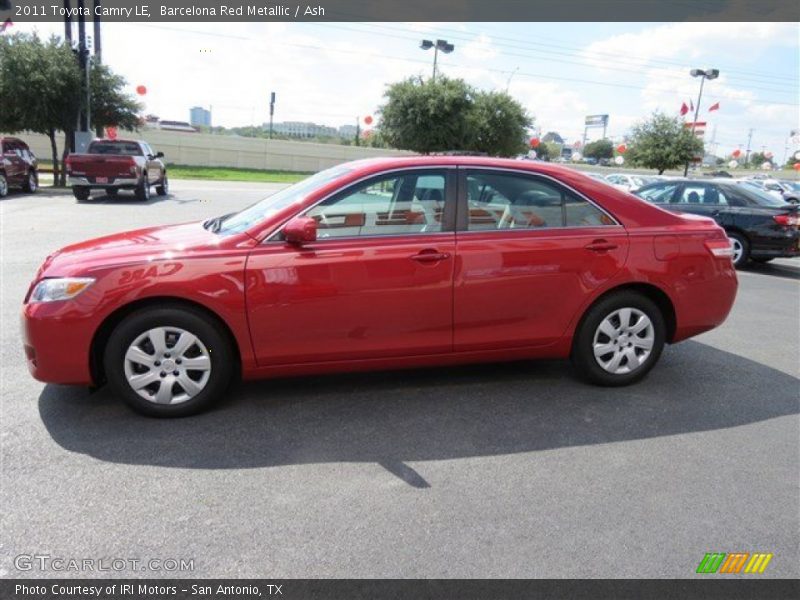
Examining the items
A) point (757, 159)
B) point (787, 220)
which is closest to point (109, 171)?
point (787, 220)

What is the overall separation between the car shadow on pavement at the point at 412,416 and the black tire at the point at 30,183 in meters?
18.9

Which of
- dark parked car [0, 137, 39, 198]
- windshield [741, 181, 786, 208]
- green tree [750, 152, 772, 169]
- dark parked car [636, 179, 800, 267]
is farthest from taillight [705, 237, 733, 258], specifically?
green tree [750, 152, 772, 169]

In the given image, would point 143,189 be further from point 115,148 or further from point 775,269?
point 775,269

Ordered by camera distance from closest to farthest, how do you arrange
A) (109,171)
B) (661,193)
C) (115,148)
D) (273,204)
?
(273,204) < (661,193) < (109,171) < (115,148)

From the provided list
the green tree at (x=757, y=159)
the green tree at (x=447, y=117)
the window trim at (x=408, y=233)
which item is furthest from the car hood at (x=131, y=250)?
the green tree at (x=757, y=159)

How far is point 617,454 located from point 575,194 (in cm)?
188

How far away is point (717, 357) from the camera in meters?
5.61

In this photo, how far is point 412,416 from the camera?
4113mm

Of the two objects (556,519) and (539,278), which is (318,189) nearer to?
(539,278)

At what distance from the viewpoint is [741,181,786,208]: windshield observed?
11133 mm

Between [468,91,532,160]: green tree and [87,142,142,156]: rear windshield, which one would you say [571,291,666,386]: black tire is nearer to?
[87,142,142,156]: rear windshield

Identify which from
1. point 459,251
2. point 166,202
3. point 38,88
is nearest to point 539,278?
point 459,251

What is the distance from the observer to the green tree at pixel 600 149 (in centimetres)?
11475

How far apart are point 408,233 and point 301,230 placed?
29.5 inches
